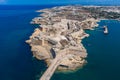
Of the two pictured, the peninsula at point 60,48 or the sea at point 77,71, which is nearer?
the sea at point 77,71

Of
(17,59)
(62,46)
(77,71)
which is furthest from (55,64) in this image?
(62,46)

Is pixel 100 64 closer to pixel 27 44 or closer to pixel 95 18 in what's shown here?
pixel 27 44

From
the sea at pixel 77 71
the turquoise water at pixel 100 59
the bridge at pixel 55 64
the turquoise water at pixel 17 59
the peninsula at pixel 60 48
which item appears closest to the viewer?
the bridge at pixel 55 64

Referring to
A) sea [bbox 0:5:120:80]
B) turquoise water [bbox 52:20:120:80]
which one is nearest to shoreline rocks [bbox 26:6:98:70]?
sea [bbox 0:5:120:80]

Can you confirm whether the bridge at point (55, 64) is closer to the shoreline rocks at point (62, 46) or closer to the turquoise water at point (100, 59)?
the shoreline rocks at point (62, 46)

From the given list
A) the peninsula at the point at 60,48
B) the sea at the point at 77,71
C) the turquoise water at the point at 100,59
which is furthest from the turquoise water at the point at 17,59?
the turquoise water at the point at 100,59

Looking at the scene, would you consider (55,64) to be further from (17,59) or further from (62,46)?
(62,46)

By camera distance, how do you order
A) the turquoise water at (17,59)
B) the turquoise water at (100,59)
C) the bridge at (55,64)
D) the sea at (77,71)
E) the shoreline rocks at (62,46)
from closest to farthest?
the bridge at (55,64) → the turquoise water at (100,59) → the sea at (77,71) → the turquoise water at (17,59) → the shoreline rocks at (62,46)

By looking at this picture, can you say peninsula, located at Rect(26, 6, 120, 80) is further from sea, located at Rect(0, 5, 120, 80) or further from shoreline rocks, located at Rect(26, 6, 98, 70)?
sea, located at Rect(0, 5, 120, 80)

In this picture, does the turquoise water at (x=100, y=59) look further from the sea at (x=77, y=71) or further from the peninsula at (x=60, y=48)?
the peninsula at (x=60, y=48)
